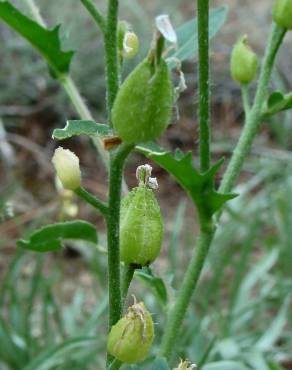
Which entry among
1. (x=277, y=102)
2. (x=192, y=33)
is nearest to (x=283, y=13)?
(x=277, y=102)

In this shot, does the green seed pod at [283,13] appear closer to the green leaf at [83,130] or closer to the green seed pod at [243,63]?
the green seed pod at [243,63]

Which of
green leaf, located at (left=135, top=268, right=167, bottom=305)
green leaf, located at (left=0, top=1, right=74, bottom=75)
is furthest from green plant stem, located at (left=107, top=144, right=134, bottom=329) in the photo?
green leaf, located at (left=0, top=1, right=74, bottom=75)

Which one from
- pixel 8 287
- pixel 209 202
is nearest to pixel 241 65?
pixel 209 202

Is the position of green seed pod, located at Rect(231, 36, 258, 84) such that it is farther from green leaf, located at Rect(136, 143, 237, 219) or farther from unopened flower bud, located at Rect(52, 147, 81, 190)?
unopened flower bud, located at Rect(52, 147, 81, 190)

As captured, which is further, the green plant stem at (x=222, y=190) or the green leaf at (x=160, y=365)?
the green plant stem at (x=222, y=190)

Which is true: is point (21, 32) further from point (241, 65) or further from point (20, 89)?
point (20, 89)

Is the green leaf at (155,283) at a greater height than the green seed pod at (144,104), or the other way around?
the green leaf at (155,283)

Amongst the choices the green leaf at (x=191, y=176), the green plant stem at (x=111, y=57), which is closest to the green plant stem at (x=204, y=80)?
the green leaf at (x=191, y=176)
